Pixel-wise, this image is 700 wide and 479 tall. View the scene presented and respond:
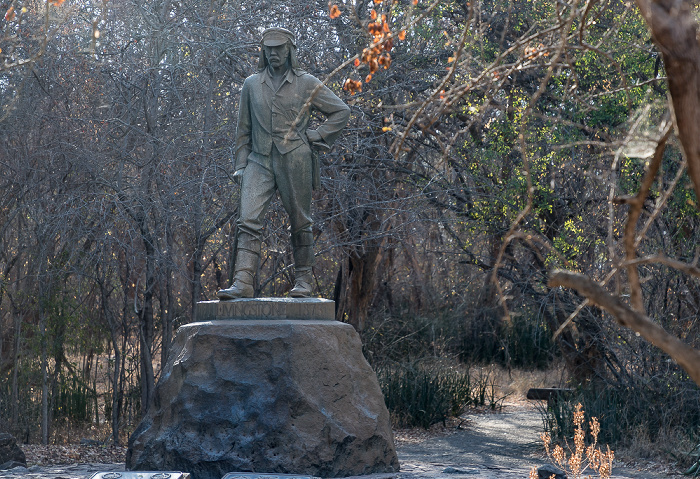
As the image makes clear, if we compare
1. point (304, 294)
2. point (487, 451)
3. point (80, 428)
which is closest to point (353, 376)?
point (304, 294)

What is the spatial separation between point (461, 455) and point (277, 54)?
415cm

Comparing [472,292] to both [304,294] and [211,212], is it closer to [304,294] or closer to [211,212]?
[211,212]

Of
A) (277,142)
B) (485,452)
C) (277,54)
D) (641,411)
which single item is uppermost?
(277,54)

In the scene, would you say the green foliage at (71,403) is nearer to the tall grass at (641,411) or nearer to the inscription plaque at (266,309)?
the inscription plaque at (266,309)

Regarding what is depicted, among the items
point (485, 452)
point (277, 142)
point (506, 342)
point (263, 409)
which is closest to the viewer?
point (263, 409)

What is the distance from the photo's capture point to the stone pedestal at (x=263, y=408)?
5.51 metres

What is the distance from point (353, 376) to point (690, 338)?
381 cm

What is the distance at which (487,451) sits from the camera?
322 inches

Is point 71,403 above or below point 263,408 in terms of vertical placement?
below

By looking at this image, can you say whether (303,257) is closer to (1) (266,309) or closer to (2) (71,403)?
(1) (266,309)

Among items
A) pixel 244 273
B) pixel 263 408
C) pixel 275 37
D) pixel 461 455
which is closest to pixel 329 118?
pixel 275 37

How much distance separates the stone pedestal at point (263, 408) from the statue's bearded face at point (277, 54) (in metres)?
1.90

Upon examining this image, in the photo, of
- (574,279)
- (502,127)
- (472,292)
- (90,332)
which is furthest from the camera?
(472,292)

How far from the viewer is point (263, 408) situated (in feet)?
18.4
